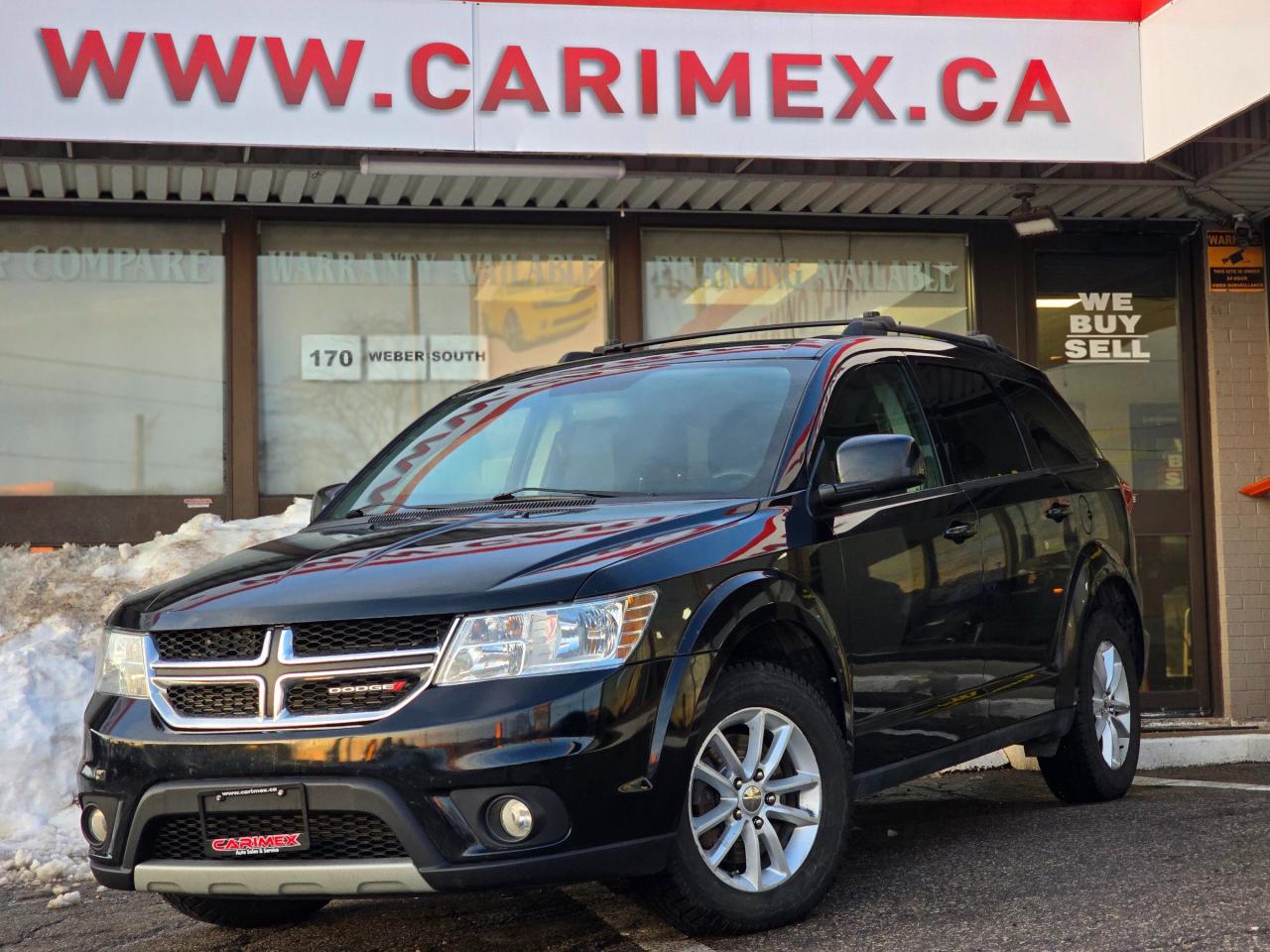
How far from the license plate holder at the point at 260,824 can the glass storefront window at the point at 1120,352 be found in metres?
8.78

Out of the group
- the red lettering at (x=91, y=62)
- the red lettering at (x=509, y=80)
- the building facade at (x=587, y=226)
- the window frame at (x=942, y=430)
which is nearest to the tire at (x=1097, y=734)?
the window frame at (x=942, y=430)

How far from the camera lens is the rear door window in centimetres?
575

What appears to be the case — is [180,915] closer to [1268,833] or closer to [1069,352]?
[1268,833]

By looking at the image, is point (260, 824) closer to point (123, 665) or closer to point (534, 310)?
point (123, 665)

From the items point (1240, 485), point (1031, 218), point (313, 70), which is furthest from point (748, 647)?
point (1240, 485)

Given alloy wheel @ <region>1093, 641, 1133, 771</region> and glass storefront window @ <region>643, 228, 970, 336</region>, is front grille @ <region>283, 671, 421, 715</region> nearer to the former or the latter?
alloy wheel @ <region>1093, 641, 1133, 771</region>

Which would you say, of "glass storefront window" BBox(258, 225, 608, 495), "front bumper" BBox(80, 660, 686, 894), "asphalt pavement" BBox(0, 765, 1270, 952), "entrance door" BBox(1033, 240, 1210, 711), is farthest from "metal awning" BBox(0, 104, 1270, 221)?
"front bumper" BBox(80, 660, 686, 894)

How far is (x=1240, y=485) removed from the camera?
1165 cm

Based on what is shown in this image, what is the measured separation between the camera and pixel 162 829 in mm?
4094

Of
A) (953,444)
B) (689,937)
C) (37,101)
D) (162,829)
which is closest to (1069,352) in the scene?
(953,444)

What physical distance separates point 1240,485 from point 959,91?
4126mm

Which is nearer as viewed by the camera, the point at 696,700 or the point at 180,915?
the point at 696,700

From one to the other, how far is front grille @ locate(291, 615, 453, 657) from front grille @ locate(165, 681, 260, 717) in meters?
0.17

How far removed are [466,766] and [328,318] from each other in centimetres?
727
